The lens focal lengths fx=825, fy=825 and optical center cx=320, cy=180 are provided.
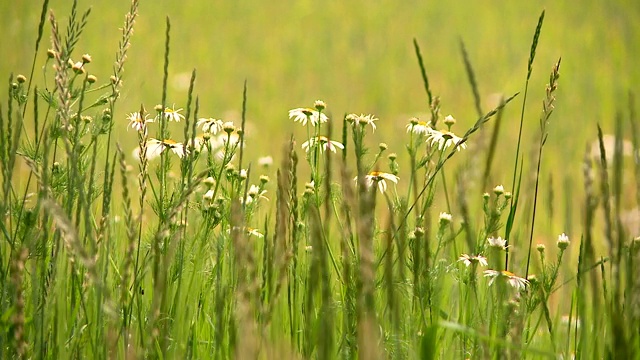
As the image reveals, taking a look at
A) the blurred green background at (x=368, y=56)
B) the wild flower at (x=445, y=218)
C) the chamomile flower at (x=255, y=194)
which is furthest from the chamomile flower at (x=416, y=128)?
the blurred green background at (x=368, y=56)

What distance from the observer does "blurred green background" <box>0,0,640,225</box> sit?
752cm

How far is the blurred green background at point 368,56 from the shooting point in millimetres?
7516

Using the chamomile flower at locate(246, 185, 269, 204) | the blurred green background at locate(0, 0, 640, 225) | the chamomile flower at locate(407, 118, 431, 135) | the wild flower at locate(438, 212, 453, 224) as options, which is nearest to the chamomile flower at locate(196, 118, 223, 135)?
the chamomile flower at locate(246, 185, 269, 204)

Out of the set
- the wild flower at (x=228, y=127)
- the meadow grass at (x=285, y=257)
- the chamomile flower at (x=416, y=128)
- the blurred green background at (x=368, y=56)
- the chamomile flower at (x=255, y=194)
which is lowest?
the meadow grass at (x=285, y=257)

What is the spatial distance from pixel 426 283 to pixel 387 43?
8.41 m

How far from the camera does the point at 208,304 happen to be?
79.9 inches

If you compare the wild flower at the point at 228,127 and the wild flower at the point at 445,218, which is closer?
the wild flower at the point at 445,218

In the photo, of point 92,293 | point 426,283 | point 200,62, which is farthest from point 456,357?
point 200,62

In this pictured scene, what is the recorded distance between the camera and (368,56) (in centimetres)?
935

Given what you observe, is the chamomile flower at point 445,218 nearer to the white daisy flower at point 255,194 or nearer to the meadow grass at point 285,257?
the meadow grass at point 285,257

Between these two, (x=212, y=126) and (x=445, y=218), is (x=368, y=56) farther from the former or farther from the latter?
(x=445, y=218)

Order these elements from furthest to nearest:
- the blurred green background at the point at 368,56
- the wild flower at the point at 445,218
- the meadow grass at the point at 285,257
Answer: the blurred green background at the point at 368,56, the wild flower at the point at 445,218, the meadow grass at the point at 285,257

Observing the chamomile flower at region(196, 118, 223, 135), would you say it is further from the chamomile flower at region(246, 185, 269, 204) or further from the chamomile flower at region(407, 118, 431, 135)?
the chamomile flower at region(407, 118, 431, 135)

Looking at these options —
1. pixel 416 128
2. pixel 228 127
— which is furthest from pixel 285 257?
pixel 416 128
